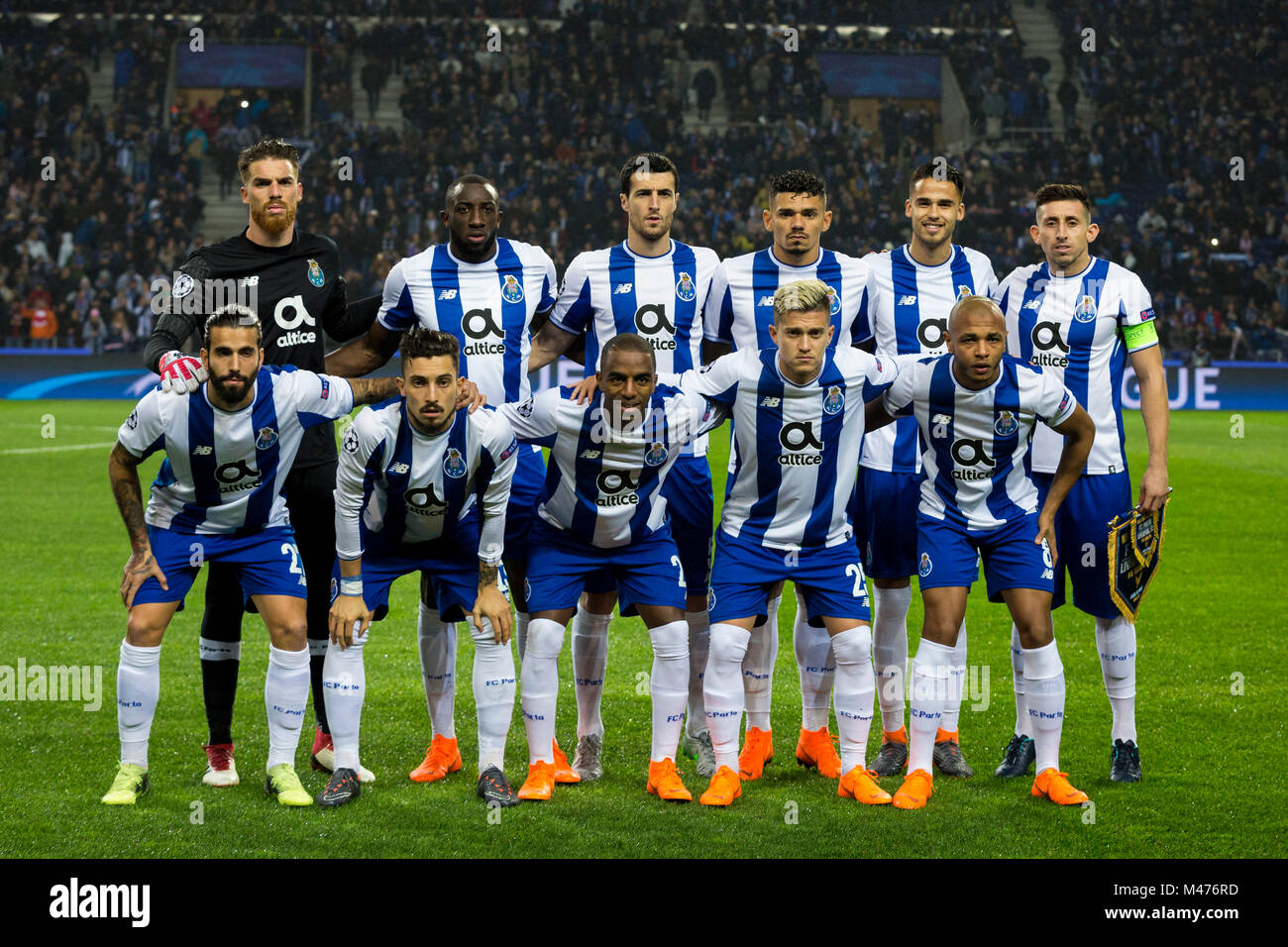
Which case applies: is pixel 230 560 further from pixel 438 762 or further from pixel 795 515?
pixel 795 515

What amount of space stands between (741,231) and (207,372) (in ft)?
73.9

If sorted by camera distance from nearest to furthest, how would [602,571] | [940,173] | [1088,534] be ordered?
[602,571], [1088,534], [940,173]

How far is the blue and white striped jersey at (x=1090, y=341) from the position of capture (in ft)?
17.4

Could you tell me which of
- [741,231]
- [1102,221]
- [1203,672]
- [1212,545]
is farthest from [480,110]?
[1203,672]

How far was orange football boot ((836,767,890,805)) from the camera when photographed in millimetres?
4820

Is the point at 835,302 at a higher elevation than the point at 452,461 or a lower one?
higher

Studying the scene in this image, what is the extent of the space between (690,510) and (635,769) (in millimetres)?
1037

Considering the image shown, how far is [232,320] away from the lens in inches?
185

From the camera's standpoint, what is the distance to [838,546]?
5.02 metres

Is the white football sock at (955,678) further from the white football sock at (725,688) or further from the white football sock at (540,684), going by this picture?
the white football sock at (540,684)

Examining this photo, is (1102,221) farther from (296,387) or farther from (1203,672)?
(296,387)

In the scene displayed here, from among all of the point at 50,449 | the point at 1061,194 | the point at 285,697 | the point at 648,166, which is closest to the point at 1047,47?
the point at 50,449

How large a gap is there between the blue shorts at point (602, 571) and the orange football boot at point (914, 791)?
1015 millimetres

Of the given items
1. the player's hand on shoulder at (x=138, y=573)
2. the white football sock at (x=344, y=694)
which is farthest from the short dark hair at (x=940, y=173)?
the player's hand on shoulder at (x=138, y=573)
